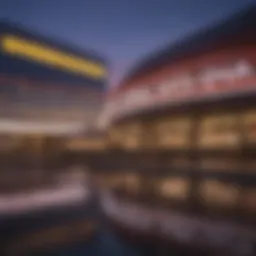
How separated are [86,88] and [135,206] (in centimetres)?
145

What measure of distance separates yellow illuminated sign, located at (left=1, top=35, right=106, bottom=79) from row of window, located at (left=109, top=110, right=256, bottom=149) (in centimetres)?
120

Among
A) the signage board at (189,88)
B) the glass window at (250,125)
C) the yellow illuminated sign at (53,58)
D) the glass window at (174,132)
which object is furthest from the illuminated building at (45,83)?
the glass window at (250,125)

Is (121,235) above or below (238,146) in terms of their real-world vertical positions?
below

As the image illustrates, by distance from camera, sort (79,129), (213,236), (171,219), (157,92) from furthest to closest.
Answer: (157,92), (79,129), (171,219), (213,236)

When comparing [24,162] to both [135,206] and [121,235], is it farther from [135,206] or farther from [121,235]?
[121,235]

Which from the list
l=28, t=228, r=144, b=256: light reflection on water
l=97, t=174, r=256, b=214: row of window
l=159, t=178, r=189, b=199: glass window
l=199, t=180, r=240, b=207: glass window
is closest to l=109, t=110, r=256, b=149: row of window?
l=159, t=178, r=189, b=199: glass window

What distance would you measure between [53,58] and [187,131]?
74.3 inches

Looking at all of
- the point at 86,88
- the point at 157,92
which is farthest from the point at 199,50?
the point at 86,88

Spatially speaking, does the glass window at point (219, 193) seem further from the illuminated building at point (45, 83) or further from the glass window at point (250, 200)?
the illuminated building at point (45, 83)

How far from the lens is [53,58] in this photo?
2986mm

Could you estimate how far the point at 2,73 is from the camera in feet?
11.8

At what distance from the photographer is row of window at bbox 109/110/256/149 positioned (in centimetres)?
411

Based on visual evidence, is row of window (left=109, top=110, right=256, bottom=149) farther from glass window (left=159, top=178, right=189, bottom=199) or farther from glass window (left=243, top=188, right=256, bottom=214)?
glass window (left=243, top=188, right=256, bottom=214)

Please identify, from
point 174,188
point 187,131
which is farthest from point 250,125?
point 174,188
